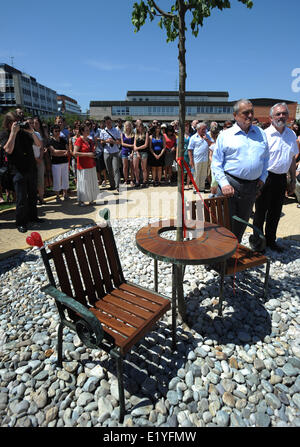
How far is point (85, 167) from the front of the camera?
7098 millimetres

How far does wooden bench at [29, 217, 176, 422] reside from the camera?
186cm

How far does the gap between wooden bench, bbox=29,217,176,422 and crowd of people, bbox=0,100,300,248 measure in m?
1.59

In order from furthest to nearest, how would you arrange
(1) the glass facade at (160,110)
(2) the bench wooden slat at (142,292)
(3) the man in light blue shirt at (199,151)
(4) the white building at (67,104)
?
1. (4) the white building at (67,104)
2. (1) the glass facade at (160,110)
3. (3) the man in light blue shirt at (199,151)
4. (2) the bench wooden slat at (142,292)

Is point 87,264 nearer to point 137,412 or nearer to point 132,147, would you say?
point 137,412

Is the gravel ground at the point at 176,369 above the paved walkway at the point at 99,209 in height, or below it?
below

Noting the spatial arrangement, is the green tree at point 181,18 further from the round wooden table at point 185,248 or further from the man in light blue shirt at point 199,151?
the man in light blue shirt at point 199,151

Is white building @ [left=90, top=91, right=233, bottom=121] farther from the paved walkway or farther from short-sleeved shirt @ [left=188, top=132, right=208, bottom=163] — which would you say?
the paved walkway

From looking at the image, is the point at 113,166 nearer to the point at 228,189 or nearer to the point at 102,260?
the point at 228,189

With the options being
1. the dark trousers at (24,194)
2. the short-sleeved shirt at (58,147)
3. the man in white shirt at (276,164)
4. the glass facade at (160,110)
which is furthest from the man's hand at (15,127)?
the glass facade at (160,110)

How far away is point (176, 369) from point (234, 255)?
1.49 metres

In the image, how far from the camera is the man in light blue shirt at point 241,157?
10.3 ft


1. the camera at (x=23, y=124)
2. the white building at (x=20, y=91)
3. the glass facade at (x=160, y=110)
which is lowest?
the camera at (x=23, y=124)

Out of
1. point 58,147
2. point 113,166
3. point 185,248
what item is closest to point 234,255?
point 185,248
